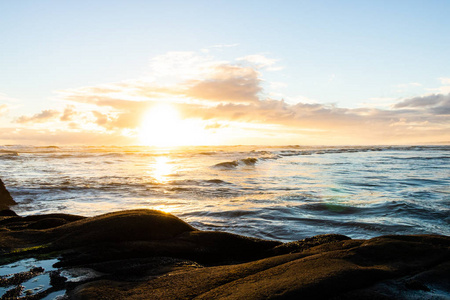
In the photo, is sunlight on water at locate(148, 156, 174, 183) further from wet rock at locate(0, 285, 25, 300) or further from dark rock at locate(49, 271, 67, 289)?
wet rock at locate(0, 285, 25, 300)

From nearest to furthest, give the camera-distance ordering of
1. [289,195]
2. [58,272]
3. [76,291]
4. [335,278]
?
[335,278] < [76,291] < [58,272] < [289,195]

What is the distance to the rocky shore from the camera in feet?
8.45

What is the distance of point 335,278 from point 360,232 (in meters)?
4.52

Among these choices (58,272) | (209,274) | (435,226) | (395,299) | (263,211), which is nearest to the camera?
(395,299)

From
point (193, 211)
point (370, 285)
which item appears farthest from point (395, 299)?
point (193, 211)

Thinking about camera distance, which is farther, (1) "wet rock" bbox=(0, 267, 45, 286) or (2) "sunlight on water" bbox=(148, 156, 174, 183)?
(2) "sunlight on water" bbox=(148, 156, 174, 183)

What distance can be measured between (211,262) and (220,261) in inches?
4.6

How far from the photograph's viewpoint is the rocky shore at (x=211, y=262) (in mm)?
2576

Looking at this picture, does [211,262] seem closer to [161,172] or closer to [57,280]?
[57,280]

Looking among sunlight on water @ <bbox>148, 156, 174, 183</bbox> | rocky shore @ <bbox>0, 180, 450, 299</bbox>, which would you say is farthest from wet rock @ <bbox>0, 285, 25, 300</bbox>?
sunlight on water @ <bbox>148, 156, 174, 183</bbox>

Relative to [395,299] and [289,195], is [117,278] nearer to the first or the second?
[395,299]

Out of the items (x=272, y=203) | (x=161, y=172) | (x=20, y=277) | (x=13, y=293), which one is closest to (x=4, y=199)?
(x=20, y=277)

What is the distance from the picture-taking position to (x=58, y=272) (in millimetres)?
3449

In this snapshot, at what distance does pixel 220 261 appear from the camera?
400cm
